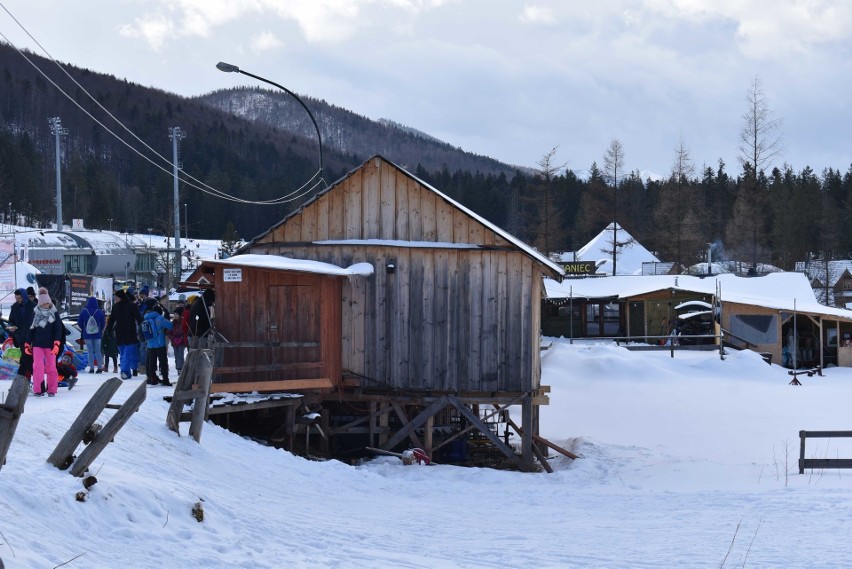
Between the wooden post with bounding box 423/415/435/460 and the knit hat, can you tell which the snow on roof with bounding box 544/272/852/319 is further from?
the knit hat

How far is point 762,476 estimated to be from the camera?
53.2 feet

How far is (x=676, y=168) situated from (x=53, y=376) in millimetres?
59375

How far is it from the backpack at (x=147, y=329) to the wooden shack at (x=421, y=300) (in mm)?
2481

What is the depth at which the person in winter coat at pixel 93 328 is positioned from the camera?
17750 mm

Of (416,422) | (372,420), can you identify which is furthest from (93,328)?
(416,422)

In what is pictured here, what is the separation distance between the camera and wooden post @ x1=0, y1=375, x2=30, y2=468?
20.6 feet

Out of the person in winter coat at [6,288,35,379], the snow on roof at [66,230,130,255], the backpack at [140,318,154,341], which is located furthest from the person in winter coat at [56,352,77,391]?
the snow on roof at [66,230,130,255]

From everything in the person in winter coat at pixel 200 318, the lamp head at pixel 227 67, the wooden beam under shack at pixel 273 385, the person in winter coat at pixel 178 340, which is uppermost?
the lamp head at pixel 227 67

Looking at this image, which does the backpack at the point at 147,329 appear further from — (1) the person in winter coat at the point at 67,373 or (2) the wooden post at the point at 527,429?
(2) the wooden post at the point at 527,429

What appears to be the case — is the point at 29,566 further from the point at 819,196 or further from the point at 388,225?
the point at 819,196

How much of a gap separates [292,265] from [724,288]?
3306 centimetres

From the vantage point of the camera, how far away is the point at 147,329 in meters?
16.5

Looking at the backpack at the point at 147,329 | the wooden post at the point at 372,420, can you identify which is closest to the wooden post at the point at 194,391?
the backpack at the point at 147,329

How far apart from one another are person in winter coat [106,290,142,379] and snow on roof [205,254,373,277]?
1948 millimetres
